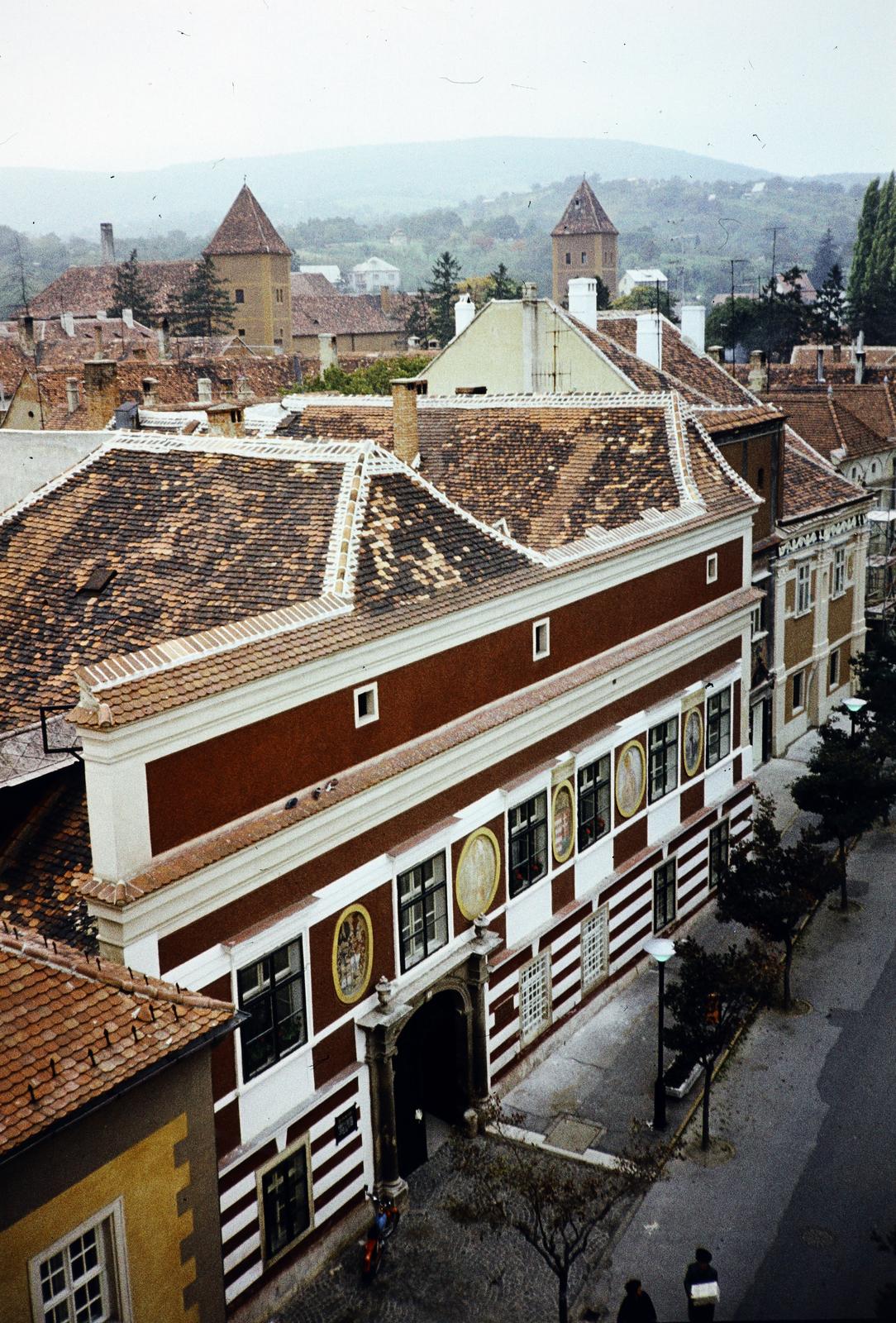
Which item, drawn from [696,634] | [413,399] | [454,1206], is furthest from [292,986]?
[413,399]

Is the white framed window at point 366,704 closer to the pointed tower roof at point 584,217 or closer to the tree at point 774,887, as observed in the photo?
the tree at point 774,887

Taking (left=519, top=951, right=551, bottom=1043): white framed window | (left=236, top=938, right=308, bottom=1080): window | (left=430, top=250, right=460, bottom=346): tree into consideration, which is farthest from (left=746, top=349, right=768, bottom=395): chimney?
(left=430, top=250, right=460, bottom=346): tree

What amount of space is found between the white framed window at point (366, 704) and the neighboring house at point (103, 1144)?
221 inches

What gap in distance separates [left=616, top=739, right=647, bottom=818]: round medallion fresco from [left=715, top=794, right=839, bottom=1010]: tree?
2.62 metres

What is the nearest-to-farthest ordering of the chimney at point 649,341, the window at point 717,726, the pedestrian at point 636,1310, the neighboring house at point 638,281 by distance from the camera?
the pedestrian at point 636,1310
the window at point 717,726
the chimney at point 649,341
the neighboring house at point 638,281

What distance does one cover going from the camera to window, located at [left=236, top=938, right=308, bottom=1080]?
62.4 ft

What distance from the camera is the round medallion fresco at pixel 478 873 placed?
23297mm

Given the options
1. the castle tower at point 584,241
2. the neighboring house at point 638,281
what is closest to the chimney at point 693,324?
the neighboring house at point 638,281

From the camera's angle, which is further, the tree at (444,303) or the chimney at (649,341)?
the tree at (444,303)

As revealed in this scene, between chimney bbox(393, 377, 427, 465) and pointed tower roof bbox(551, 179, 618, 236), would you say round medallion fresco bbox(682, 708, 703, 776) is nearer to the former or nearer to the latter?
chimney bbox(393, 377, 427, 465)

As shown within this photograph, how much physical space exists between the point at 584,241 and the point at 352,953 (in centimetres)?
14856

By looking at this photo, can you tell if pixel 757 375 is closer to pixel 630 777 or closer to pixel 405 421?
pixel 405 421

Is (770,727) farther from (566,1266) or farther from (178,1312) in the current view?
(178,1312)

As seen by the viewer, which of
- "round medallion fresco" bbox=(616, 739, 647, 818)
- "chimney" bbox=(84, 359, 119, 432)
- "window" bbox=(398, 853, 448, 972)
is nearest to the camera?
"window" bbox=(398, 853, 448, 972)
